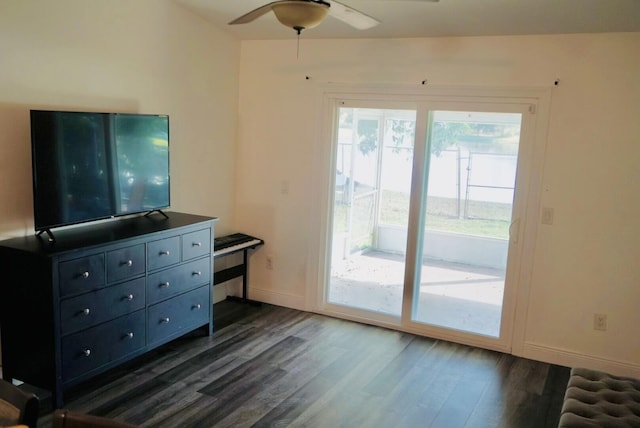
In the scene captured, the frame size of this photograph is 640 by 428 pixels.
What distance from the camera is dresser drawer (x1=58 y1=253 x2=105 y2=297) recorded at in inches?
115

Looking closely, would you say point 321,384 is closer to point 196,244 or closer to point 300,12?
point 196,244

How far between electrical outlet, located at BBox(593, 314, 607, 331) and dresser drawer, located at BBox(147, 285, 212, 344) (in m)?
2.88

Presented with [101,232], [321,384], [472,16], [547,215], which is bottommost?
[321,384]

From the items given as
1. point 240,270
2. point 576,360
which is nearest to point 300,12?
point 240,270

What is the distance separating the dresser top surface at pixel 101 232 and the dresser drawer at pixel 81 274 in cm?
9

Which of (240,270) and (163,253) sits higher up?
(163,253)

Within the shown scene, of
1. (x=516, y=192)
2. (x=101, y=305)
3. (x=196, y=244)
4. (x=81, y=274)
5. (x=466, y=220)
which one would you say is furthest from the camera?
(x=466, y=220)

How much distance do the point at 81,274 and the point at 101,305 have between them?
264 mm

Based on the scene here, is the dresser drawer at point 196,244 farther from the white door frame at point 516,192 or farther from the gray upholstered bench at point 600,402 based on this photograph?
the gray upholstered bench at point 600,402

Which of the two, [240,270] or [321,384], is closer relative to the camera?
[321,384]

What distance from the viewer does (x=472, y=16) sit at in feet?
11.6

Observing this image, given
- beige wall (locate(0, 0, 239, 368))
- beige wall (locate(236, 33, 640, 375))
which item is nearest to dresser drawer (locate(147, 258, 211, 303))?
beige wall (locate(0, 0, 239, 368))

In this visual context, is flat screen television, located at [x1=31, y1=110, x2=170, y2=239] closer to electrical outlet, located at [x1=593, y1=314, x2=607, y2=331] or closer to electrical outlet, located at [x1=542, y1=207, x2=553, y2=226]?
electrical outlet, located at [x1=542, y1=207, x2=553, y2=226]

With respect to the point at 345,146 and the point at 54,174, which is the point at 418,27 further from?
the point at 54,174
